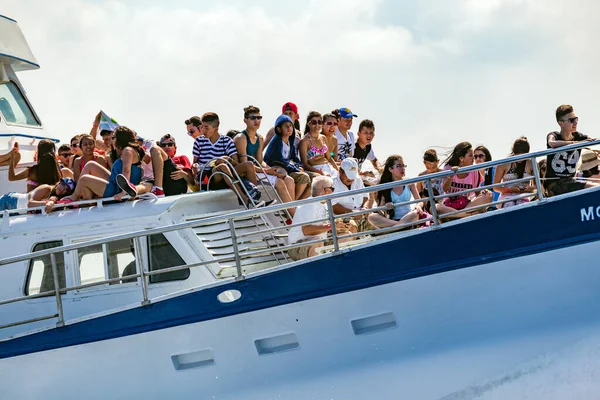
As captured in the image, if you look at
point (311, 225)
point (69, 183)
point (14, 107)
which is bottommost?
point (311, 225)

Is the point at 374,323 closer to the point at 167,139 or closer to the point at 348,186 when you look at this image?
the point at 348,186

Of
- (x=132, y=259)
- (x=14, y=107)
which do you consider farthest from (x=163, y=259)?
(x=14, y=107)

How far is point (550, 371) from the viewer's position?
25.8 ft

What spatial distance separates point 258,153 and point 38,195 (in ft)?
8.12

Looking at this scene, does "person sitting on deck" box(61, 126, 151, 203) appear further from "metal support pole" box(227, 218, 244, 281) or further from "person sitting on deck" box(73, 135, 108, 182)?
"metal support pole" box(227, 218, 244, 281)

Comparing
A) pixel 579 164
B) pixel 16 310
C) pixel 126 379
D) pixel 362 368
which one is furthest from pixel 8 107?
pixel 579 164

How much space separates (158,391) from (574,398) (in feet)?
12.3

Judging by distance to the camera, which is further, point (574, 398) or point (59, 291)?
point (59, 291)

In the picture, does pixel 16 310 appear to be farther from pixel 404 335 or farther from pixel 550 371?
pixel 550 371

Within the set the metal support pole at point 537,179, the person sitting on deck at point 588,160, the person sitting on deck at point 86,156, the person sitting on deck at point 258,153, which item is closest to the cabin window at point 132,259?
the person sitting on deck at point 258,153

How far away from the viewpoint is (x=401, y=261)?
8.19 m

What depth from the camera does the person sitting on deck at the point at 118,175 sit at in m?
9.66

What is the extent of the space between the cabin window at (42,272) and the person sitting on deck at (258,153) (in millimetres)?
2221

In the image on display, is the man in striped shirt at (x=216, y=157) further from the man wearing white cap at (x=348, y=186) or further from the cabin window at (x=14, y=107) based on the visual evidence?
the cabin window at (x=14, y=107)
